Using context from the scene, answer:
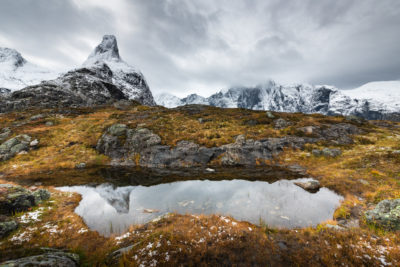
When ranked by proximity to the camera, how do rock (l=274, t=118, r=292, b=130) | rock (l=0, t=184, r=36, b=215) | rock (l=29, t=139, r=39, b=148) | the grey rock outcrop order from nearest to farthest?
1. rock (l=0, t=184, r=36, b=215)
2. the grey rock outcrop
3. rock (l=29, t=139, r=39, b=148)
4. rock (l=274, t=118, r=292, b=130)

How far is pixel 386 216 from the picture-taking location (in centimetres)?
852

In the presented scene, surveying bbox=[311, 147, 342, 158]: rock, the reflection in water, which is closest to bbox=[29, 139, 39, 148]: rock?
the reflection in water

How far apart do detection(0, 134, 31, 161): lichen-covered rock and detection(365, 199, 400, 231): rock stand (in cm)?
4681

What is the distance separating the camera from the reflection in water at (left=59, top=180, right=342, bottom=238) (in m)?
10.7

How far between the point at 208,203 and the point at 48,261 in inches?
381

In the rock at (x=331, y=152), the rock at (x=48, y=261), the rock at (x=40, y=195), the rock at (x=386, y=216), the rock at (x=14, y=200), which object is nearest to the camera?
the rock at (x=48, y=261)

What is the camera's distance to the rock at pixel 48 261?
16.9 feet

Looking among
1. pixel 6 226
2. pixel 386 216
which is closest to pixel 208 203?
pixel 386 216

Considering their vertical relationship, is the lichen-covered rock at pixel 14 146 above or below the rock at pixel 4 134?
below

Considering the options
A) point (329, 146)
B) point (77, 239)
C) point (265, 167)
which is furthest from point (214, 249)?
point (329, 146)

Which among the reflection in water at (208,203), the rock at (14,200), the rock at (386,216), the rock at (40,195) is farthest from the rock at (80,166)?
the rock at (386,216)

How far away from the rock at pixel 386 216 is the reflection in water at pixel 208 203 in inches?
84.5

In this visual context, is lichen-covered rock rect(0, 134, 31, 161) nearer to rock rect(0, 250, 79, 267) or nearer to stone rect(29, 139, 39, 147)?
stone rect(29, 139, 39, 147)

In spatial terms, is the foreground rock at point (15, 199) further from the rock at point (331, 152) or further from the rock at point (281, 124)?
the rock at point (281, 124)
